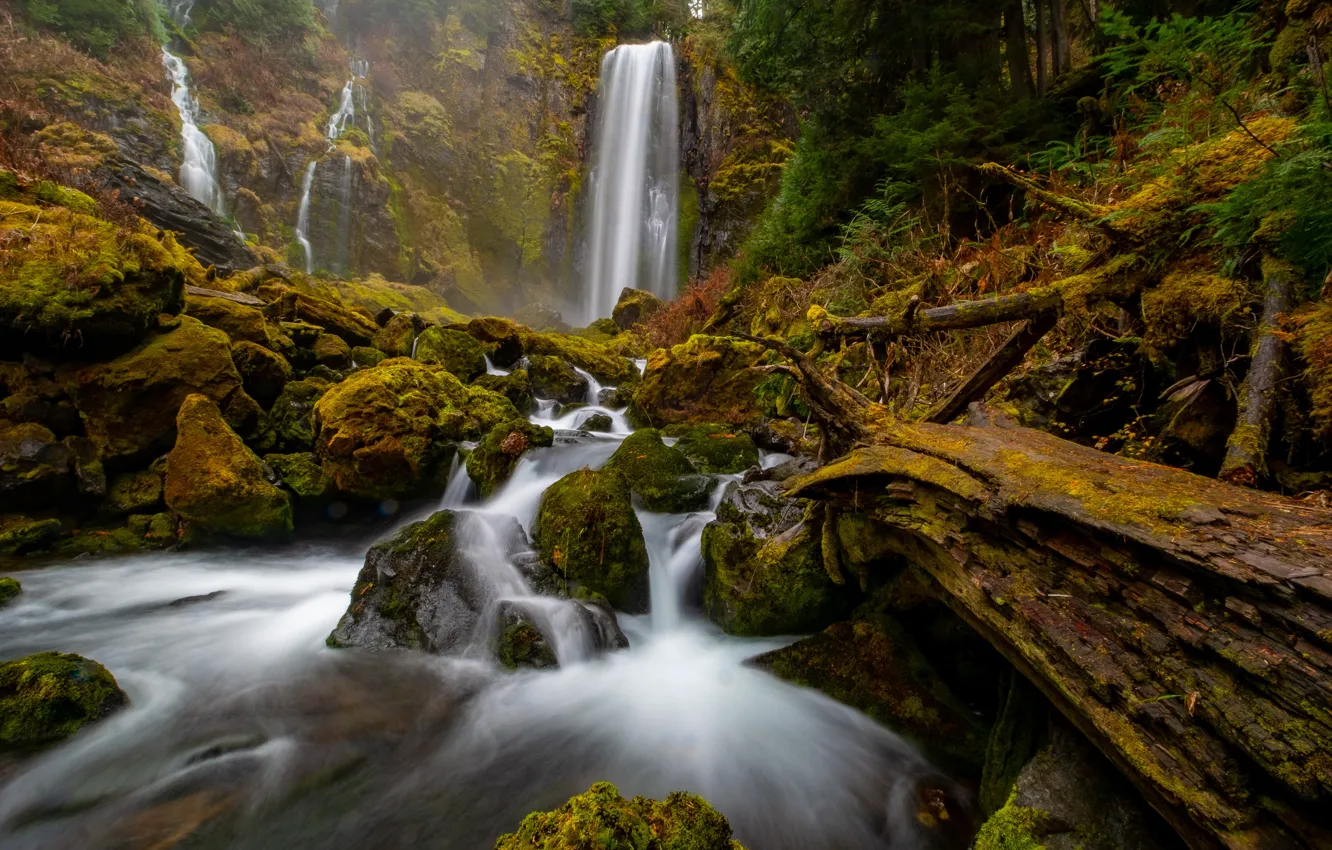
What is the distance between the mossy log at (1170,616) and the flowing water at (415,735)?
5.52 ft

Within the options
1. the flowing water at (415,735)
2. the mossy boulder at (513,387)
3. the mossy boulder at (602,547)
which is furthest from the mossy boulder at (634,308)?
the flowing water at (415,735)

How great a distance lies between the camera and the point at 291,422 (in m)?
7.72

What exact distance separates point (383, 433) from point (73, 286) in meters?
3.68

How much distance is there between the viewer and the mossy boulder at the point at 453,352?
1120cm

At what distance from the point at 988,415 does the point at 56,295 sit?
9.56 meters

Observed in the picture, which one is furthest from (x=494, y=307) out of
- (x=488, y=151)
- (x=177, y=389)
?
(x=177, y=389)

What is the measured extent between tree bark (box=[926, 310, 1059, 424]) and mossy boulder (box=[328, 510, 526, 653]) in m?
3.94

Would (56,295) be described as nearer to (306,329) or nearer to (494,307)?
(306,329)

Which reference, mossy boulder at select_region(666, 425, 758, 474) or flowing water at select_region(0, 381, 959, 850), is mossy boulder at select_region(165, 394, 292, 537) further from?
mossy boulder at select_region(666, 425, 758, 474)

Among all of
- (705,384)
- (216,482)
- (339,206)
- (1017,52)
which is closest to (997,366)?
(705,384)

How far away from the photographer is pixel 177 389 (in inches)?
264

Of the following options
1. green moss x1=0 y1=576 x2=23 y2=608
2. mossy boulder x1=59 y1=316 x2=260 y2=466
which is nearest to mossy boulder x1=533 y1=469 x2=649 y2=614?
green moss x1=0 y1=576 x2=23 y2=608

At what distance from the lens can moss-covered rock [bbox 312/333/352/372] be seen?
9.92 m

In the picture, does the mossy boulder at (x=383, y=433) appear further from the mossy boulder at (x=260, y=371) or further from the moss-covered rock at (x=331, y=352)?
the moss-covered rock at (x=331, y=352)
